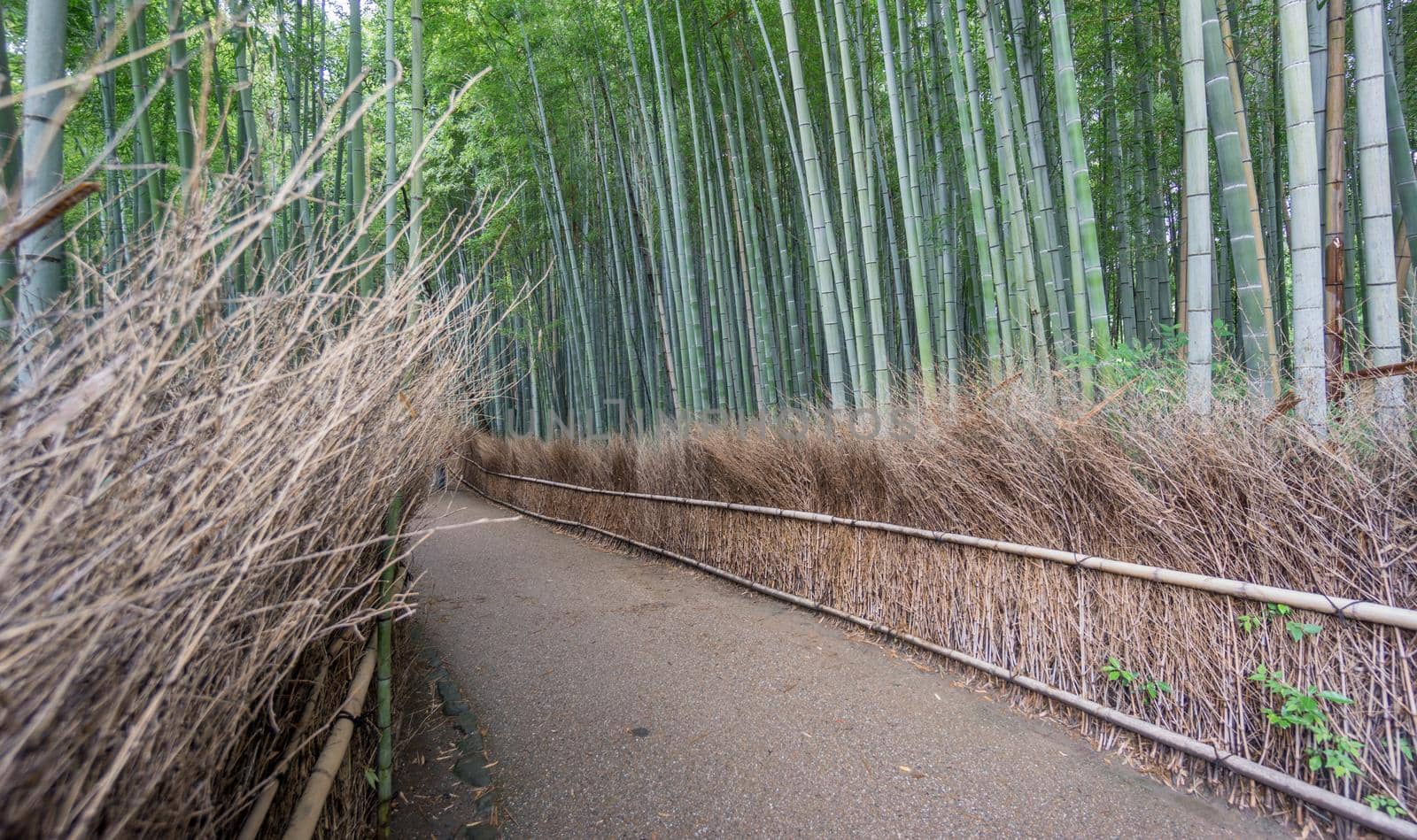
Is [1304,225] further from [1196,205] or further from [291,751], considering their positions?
[291,751]

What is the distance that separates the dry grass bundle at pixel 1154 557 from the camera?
63.3 inches

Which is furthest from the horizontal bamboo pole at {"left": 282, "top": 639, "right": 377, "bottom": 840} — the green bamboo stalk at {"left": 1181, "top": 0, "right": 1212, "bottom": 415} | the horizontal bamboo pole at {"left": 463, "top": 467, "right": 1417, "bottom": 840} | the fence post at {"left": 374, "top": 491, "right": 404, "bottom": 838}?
the green bamboo stalk at {"left": 1181, "top": 0, "right": 1212, "bottom": 415}

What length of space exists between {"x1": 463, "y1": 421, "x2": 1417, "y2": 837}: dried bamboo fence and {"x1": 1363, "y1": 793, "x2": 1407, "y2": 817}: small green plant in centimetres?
1

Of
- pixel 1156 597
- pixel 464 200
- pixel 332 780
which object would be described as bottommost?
pixel 1156 597

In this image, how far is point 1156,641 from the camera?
2.00 meters

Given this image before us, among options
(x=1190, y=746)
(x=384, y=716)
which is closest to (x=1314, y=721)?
(x=1190, y=746)

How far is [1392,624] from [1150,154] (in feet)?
15.7

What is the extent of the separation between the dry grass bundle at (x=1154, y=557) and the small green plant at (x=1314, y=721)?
0.01 metres

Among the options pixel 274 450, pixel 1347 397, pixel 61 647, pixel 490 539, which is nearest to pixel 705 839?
pixel 274 450

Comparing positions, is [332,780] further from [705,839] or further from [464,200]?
[464,200]

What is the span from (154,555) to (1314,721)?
223 centimetres

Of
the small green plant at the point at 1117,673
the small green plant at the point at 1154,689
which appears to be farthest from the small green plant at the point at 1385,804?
the small green plant at the point at 1117,673

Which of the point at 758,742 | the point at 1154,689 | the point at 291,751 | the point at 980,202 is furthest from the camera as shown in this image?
the point at 980,202

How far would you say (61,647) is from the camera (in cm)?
66
